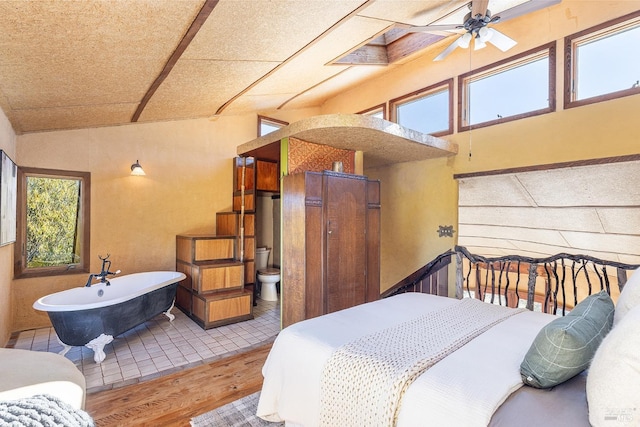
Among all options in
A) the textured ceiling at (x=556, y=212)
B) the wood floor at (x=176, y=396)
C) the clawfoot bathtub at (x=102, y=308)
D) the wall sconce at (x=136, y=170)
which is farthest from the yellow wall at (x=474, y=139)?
the wall sconce at (x=136, y=170)

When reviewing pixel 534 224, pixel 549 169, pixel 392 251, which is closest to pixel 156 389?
pixel 392 251

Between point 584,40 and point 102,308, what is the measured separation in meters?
5.43

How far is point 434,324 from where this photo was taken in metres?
1.81

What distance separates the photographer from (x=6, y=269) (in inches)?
118

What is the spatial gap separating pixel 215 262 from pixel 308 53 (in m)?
2.85

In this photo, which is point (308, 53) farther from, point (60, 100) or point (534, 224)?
point (534, 224)

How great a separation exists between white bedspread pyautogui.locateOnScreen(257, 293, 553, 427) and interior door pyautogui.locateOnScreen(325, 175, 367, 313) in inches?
41.7

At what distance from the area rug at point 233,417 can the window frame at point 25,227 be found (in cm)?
284

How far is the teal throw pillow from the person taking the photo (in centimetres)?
114

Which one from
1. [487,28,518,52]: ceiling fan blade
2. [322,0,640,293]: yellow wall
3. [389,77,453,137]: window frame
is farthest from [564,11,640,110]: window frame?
[389,77,453,137]: window frame

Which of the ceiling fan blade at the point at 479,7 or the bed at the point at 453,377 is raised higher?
the ceiling fan blade at the point at 479,7

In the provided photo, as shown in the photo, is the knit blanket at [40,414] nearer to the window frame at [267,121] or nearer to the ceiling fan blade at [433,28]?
the ceiling fan blade at [433,28]

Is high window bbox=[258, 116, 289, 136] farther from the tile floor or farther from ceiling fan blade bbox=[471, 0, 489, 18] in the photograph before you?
ceiling fan blade bbox=[471, 0, 489, 18]

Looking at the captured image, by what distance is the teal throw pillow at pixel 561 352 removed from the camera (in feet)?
3.73
